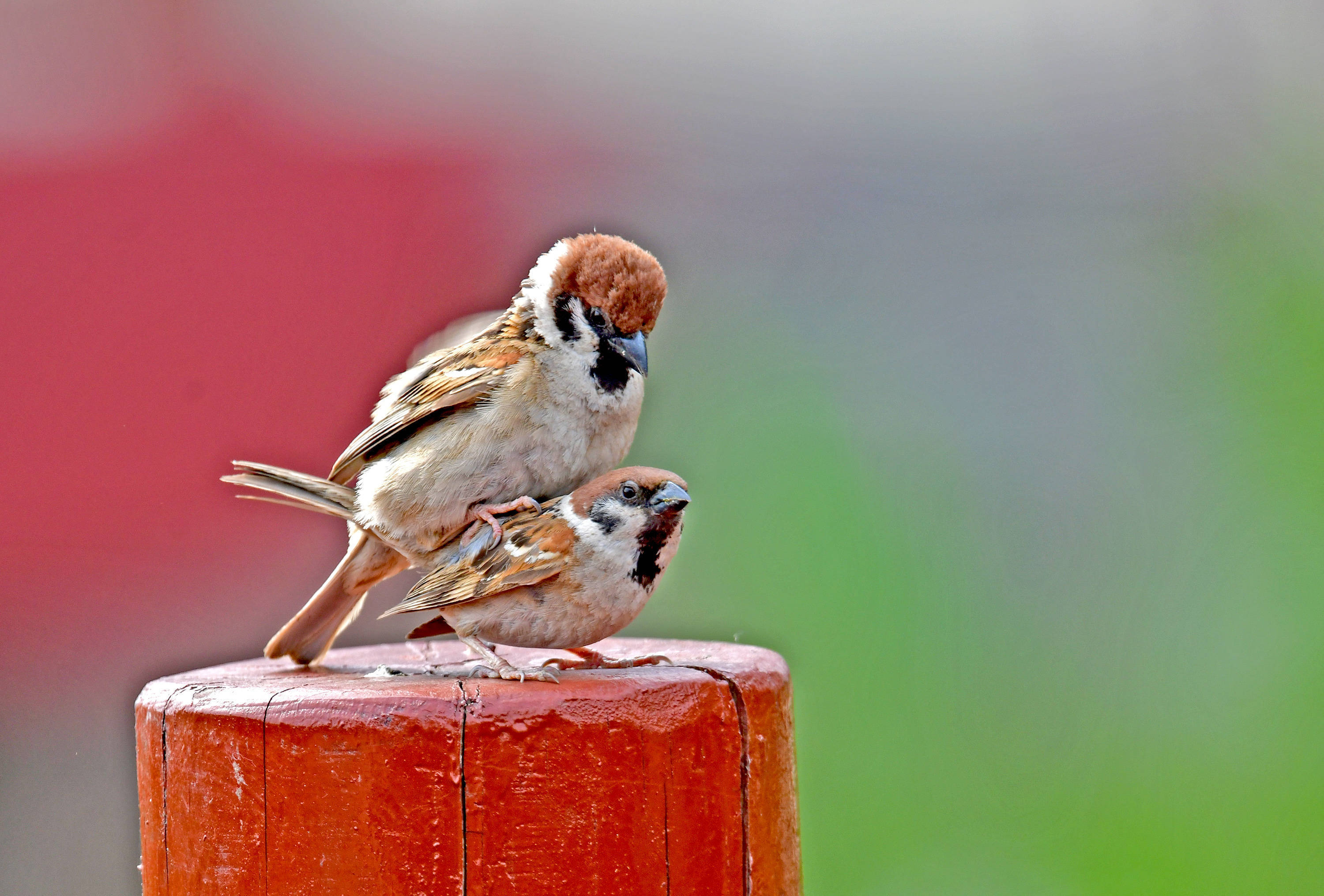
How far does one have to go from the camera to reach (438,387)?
292 cm

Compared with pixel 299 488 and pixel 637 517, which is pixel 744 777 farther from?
pixel 299 488

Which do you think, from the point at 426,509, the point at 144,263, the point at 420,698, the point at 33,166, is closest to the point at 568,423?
the point at 426,509

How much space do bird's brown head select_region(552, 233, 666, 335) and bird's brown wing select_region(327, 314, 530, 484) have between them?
0.78 feet

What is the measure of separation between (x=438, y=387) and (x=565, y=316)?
1.22 ft

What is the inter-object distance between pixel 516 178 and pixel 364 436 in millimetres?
3337

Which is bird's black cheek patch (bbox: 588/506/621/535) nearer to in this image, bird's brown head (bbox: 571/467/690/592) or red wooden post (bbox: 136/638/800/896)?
bird's brown head (bbox: 571/467/690/592)

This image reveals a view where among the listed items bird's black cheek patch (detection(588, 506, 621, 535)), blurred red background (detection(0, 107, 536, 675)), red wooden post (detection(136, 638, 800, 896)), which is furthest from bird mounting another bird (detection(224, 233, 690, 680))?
blurred red background (detection(0, 107, 536, 675))

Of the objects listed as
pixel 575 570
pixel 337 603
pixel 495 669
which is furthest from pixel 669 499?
pixel 337 603

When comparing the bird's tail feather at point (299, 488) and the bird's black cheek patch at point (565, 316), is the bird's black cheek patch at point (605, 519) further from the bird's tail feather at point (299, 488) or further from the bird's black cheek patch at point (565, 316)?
the bird's tail feather at point (299, 488)

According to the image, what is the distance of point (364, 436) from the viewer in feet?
9.91

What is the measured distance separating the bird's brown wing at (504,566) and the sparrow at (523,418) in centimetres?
6

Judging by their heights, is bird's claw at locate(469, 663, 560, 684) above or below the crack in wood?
above

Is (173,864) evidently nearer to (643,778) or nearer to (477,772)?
(477,772)

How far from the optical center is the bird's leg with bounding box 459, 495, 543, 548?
2736 mm
